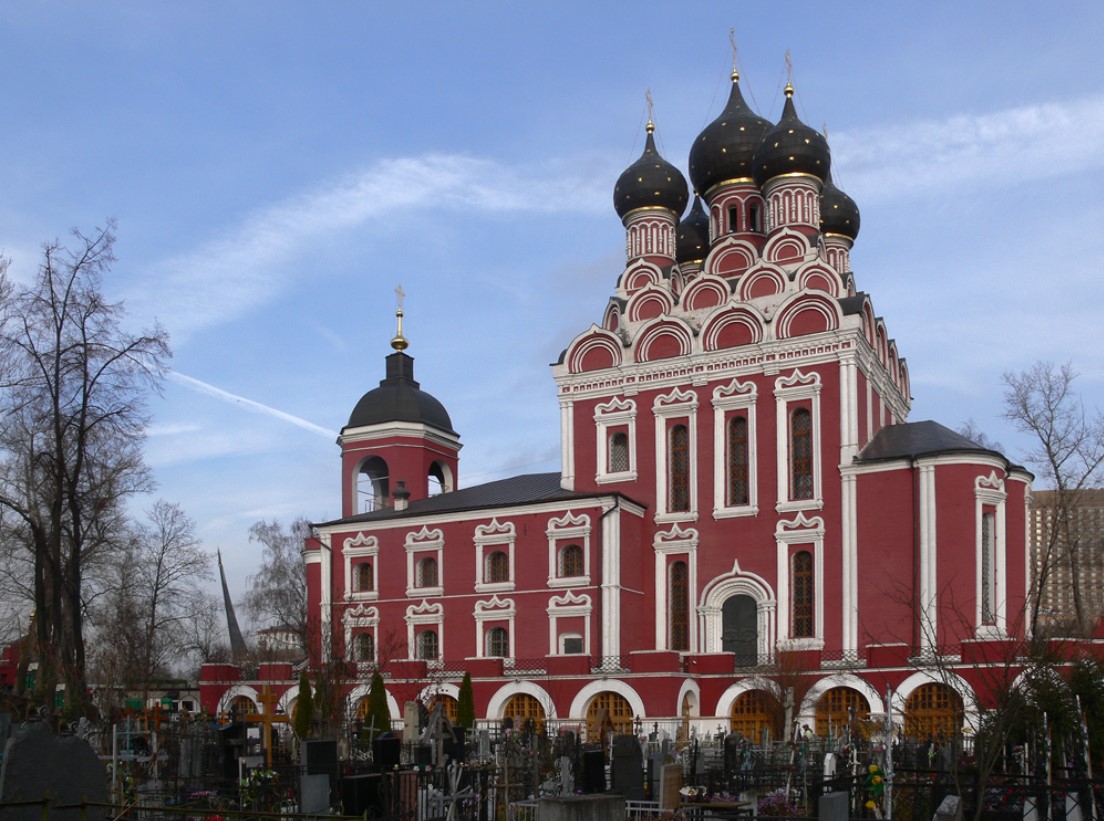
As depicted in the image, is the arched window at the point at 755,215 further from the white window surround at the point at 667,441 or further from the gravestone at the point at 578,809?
the gravestone at the point at 578,809

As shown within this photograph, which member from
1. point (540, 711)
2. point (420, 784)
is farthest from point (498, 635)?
point (420, 784)

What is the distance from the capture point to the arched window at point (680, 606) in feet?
102

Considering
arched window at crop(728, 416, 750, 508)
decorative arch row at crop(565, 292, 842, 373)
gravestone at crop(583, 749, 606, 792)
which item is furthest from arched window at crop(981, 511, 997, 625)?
gravestone at crop(583, 749, 606, 792)

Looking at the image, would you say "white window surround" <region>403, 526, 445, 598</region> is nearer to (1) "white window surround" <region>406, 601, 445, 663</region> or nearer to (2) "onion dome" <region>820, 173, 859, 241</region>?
(1) "white window surround" <region>406, 601, 445, 663</region>

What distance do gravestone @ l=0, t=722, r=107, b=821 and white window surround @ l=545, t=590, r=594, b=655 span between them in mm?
23887

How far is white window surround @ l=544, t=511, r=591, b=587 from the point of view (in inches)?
1226

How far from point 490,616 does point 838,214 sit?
1660cm

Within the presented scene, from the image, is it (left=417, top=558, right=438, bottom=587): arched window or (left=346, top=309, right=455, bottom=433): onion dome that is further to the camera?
(left=346, top=309, right=455, bottom=433): onion dome

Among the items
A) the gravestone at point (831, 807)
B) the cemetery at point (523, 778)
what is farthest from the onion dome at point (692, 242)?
the gravestone at point (831, 807)

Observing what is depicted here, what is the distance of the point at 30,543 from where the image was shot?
24406 mm

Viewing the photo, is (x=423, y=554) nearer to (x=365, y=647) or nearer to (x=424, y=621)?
(x=424, y=621)

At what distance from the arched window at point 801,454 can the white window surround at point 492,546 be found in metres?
7.61

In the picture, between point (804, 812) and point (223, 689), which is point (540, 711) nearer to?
point (223, 689)

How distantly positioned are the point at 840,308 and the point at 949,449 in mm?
4560
